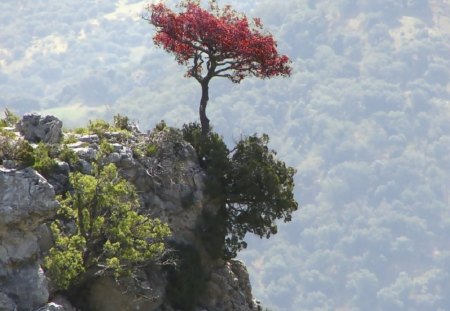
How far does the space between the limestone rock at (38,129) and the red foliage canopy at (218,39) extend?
708cm

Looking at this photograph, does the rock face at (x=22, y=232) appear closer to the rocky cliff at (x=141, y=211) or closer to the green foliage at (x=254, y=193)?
the rocky cliff at (x=141, y=211)

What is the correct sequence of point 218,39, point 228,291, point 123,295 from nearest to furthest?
point 123,295
point 228,291
point 218,39

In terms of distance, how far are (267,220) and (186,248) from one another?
3.37 metres

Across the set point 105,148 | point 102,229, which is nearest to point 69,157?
point 105,148

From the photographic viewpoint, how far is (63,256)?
2722 centimetres

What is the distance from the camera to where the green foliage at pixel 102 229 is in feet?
92.0

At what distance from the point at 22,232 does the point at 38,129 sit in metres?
5.90

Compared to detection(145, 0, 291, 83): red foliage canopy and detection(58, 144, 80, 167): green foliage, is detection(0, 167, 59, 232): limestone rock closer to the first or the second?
detection(58, 144, 80, 167): green foliage

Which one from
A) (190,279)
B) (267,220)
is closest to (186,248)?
(190,279)

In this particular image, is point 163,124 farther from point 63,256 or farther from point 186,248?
point 63,256

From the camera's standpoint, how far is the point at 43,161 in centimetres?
3002

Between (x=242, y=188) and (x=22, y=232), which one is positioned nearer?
(x=22, y=232)

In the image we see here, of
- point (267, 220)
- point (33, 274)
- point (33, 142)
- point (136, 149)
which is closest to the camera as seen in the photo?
point (33, 274)

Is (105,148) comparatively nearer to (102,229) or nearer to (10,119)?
(10,119)
